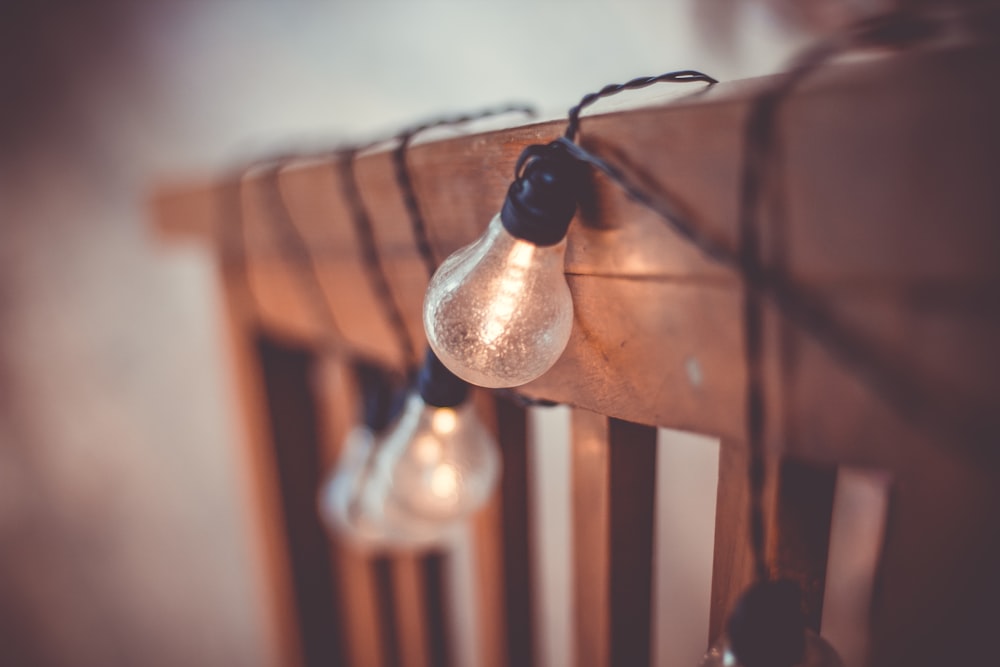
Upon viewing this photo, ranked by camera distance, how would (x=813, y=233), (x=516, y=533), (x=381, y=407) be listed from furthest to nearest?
(x=516, y=533), (x=381, y=407), (x=813, y=233)

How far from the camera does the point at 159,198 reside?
0.91m

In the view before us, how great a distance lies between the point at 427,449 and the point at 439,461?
0.02 metres

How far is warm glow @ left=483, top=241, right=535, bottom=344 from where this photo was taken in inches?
11.8

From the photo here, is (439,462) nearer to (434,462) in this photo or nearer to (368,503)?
(434,462)

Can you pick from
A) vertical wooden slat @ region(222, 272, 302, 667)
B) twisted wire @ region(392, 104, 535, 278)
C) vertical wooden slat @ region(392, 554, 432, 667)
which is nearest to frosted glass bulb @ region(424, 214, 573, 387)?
twisted wire @ region(392, 104, 535, 278)

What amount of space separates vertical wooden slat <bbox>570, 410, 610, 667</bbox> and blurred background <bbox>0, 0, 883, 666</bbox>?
45 cm

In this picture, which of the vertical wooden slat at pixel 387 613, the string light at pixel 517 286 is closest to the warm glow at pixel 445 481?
the string light at pixel 517 286

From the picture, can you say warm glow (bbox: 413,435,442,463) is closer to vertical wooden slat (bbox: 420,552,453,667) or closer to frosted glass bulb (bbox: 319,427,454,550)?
frosted glass bulb (bbox: 319,427,454,550)

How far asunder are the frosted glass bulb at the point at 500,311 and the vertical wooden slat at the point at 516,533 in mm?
318

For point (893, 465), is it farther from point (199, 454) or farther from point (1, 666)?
point (1, 666)

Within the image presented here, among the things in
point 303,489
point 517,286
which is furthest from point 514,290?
point 303,489

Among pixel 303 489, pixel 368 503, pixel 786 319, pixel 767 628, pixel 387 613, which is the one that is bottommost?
pixel 387 613

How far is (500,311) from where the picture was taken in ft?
0.99

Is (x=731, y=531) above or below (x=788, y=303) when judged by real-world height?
below
